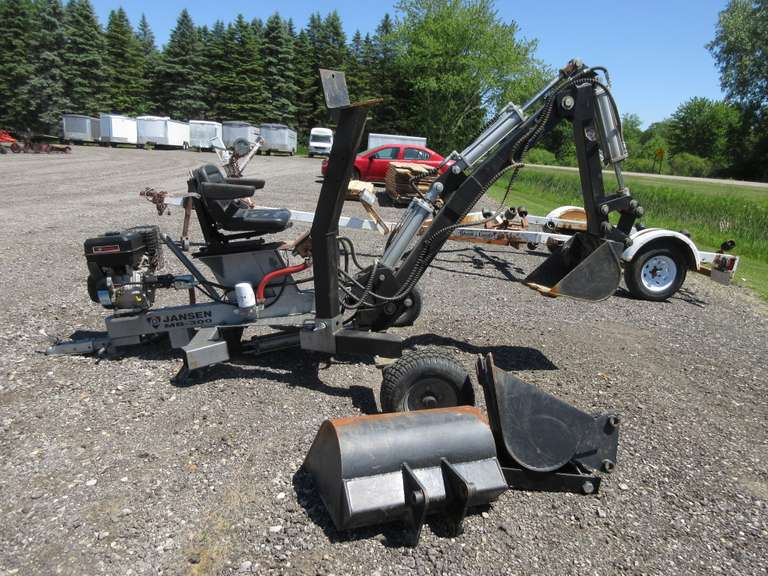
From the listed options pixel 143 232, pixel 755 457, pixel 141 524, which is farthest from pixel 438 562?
pixel 143 232

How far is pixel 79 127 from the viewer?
41.3 m

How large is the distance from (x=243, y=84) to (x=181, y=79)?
709cm

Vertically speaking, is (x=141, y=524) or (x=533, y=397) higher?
(x=533, y=397)

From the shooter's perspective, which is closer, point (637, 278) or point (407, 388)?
point (407, 388)

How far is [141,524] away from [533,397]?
227 cm

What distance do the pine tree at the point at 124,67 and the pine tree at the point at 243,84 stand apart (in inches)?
359

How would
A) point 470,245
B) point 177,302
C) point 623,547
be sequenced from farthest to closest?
1. point 470,245
2. point 177,302
3. point 623,547

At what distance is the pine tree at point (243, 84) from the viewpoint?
59.0m

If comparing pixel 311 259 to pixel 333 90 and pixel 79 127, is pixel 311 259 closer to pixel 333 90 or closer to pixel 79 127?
pixel 333 90

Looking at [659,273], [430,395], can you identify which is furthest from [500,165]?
[659,273]

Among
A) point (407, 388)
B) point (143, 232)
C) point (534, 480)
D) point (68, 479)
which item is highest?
point (143, 232)

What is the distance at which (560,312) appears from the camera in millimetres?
6945

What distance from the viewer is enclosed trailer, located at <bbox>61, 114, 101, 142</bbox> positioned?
41125 millimetres

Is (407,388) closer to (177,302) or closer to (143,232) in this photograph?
→ (143,232)
